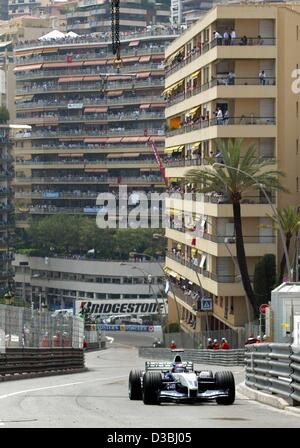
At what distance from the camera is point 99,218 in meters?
160

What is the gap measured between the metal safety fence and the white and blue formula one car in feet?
43.4

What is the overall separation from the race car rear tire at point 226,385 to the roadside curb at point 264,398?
2.21ft

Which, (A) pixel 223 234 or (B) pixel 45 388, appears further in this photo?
(A) pixel 223 234

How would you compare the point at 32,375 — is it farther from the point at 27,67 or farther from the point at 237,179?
the point at 27,67

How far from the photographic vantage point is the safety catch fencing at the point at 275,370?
22.4 m

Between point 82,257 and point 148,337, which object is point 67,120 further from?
point 148,337

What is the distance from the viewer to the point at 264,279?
217 feet

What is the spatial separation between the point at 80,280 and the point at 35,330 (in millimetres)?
109380

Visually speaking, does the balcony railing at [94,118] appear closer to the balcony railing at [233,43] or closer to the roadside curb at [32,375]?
the balcony railing at [233,43]

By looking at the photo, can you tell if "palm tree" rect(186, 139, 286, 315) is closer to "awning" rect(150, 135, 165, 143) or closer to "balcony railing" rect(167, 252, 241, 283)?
"balcony railing" rect(167, 252, 241, 283)

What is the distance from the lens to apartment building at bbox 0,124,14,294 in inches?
6201

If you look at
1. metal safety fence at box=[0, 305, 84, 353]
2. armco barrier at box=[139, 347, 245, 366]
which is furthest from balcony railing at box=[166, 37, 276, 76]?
metal safety fence at box=[0, 305, 84, 353]
